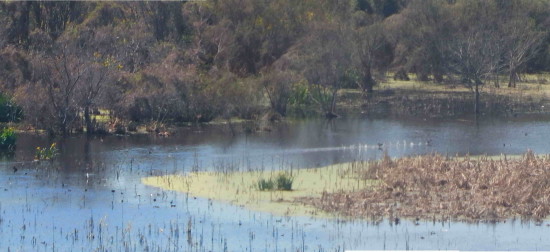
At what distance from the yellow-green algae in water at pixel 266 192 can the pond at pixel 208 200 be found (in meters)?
0.52

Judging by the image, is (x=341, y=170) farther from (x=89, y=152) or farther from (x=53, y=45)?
(x=53, y=45)

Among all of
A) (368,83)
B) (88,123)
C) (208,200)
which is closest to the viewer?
(208,200)

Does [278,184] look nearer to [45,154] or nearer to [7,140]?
[45,154]

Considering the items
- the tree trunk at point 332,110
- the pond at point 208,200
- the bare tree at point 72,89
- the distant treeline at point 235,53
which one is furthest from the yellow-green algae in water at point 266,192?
the tree trunk at point 332,110

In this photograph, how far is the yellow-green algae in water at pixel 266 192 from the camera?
2394cm

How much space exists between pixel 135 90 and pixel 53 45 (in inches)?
284

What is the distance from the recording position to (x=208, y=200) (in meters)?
25.0

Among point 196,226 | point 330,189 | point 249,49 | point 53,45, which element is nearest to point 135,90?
point 53,45

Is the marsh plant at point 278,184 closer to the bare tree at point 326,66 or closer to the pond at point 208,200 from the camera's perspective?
the pond at point 208,200

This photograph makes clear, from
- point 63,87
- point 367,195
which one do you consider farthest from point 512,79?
point 367,195

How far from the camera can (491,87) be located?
54344mm

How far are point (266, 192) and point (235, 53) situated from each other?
27553 mm

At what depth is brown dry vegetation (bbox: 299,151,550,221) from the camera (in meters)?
22.3

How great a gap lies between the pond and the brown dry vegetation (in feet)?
2.03
